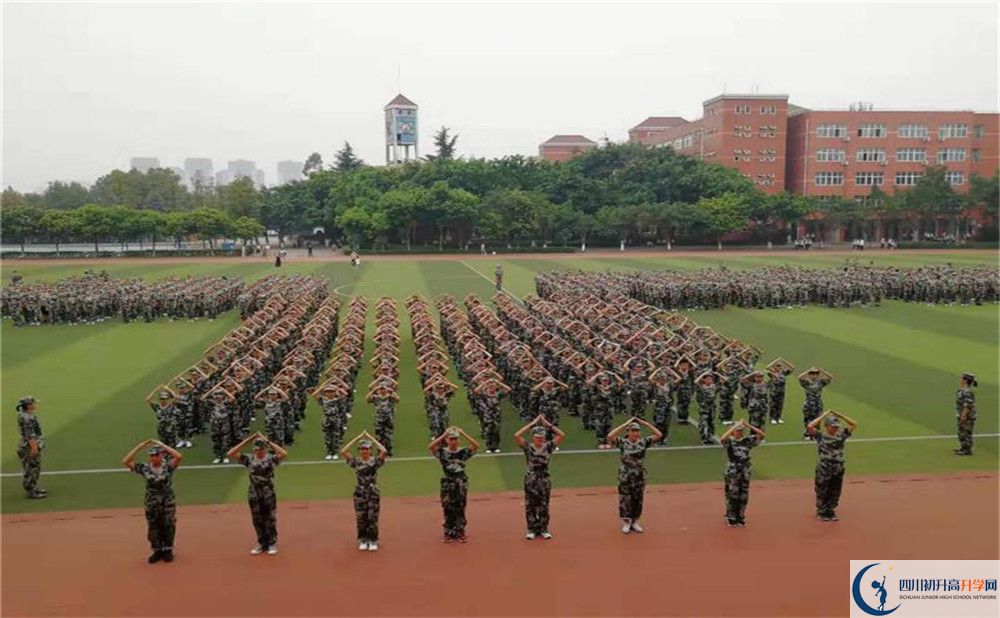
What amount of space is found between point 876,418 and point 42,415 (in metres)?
14.8

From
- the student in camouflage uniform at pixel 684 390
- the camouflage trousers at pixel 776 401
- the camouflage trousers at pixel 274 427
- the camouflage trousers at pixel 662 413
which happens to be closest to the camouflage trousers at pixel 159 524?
the camouflage trousers at pixel 274 427

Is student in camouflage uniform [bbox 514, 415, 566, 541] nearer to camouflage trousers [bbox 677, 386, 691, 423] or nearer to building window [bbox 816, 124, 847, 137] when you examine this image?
camouflage trousers [bbox 677, 386, 691, 423]

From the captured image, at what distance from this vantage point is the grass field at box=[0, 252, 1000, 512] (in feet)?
36.2

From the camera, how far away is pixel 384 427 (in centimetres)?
1207

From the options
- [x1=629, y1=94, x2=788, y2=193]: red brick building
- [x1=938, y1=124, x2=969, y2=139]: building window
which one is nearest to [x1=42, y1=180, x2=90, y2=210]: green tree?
[x1=629, y1=94, x2=788, y2=193]: red brick building

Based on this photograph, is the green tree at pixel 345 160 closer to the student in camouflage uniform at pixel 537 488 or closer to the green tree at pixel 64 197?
the green tree at pixel 64 197

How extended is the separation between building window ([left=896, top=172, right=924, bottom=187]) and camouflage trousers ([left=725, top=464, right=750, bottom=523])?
6913cm

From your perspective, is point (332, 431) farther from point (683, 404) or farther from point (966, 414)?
point (966, 414)

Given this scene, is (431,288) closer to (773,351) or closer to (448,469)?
(773,351)

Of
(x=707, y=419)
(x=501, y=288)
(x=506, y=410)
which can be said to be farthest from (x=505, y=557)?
(x=501, y=288)

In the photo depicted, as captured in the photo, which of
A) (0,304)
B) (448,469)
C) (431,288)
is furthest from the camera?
(431,288)

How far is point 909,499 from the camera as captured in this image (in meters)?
10.1

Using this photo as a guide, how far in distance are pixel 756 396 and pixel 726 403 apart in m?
1.28

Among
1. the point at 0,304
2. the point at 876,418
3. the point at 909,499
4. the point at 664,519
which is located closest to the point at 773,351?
the point at 876,418
